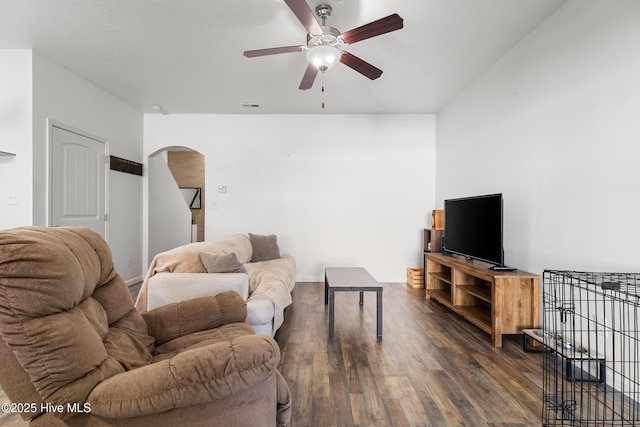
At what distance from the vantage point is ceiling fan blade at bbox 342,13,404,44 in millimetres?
2012

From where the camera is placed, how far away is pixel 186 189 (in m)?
7.20

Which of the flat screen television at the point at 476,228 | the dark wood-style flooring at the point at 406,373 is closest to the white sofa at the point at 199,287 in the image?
the dark wood-style flooring at the point at 406,373

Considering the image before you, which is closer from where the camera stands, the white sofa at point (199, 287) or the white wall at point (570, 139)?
the white wall at point (570, 139)

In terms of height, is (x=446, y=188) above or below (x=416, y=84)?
below

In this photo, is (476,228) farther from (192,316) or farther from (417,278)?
(192,316)

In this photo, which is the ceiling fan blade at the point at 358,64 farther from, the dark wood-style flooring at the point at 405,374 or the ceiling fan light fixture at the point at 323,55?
the dark wood-style flooring at the point at 405,374

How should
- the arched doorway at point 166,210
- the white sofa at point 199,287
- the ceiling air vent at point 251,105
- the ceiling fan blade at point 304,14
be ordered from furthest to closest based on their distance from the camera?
the arched doorway at point 166,210, the ceiling air vent at point 251,105, the white sofa at point 199,287, the ceiling fan blade at point 304,14

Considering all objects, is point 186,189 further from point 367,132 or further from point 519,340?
point 519,340

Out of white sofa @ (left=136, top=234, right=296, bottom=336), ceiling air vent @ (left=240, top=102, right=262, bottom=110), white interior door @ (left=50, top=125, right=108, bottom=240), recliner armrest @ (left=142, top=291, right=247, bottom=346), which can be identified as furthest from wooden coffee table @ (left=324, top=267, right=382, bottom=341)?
white interior door @ (left=50, top=125, right=108, bottom=240)

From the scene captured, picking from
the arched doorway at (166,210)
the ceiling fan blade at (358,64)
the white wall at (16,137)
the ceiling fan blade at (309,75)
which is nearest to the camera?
the ceiling fan blade at (358,64)

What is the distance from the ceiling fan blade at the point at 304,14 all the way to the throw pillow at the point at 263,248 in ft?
9.52

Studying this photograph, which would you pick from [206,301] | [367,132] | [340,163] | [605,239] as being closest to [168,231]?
[340,163]

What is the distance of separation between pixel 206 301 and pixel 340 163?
359cm

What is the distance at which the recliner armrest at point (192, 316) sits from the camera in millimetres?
1617
